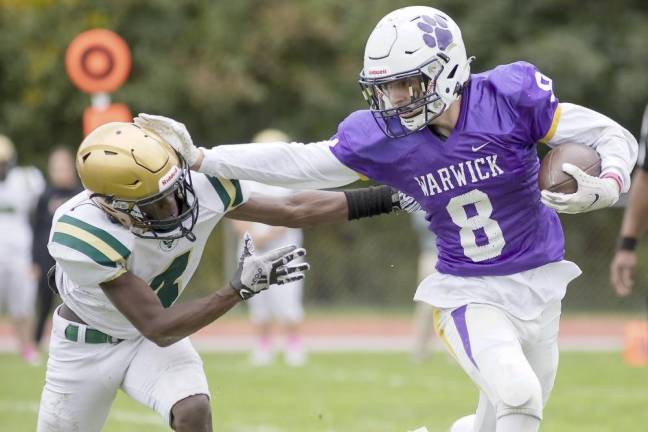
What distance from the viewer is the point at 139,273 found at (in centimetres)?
482

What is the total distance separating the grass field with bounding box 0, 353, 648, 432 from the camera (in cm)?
743

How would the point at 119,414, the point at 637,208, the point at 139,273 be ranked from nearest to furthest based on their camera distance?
the point at 139,273, the point at 637,208, the point at 119,414

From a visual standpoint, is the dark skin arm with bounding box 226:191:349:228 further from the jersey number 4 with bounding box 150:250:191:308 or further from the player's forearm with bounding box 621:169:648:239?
the player's forearm with bounding box 621:169:648:239

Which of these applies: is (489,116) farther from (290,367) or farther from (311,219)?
(290,367)

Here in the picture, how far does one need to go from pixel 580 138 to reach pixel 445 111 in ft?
1.72

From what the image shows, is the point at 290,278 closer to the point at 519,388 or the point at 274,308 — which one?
the point at 519,388

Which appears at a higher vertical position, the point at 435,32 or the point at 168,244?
the point at 435,32

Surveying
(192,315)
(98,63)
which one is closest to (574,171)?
(192,315)

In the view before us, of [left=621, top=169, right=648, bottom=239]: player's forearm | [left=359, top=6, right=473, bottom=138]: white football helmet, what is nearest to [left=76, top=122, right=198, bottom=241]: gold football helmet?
[left=359, top=6, right=473, bottom=138]: white football helmet

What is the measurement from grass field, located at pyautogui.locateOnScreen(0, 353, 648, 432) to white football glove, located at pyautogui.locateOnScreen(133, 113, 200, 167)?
2918 millimetres

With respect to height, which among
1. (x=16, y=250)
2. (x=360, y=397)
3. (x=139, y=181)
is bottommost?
(x=360, y=397)

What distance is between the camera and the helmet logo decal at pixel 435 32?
459cm

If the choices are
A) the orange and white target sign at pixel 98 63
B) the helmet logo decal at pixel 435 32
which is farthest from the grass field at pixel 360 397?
the helmet logo decal at pixel 435 32

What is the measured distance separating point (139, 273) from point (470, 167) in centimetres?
138
